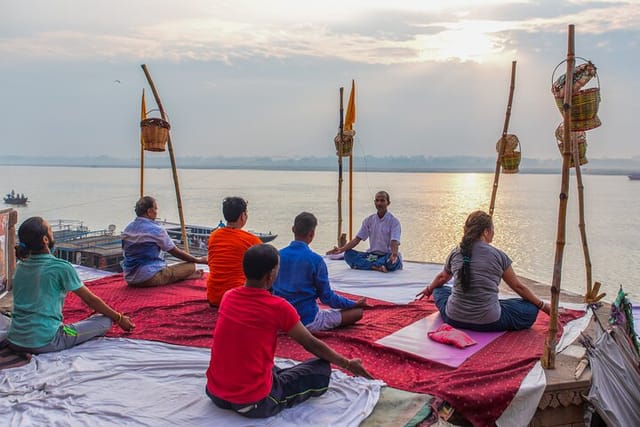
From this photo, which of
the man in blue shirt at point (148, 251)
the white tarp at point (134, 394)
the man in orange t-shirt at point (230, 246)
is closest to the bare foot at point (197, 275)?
the man in blue shirt at point (148, 251)

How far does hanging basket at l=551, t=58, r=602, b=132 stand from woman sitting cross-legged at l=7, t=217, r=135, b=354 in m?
3.57

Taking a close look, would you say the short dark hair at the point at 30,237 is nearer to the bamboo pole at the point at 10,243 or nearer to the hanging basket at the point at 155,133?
the bamboo pole at the point at 10,243

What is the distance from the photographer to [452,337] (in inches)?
148

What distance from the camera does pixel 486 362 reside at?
3.43 metres

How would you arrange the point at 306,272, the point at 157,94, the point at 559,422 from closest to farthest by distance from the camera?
1. the point at 559,422
2. the point at 306,272
3. the point at 157,94

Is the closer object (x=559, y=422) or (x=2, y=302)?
(x=559, y=422)

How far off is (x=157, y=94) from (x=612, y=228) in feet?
111

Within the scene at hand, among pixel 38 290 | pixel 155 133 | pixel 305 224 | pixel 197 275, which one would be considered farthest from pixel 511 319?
pixel 155 133

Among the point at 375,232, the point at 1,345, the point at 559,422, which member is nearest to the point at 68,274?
the point at 1,345

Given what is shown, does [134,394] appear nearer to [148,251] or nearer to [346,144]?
[148,251]

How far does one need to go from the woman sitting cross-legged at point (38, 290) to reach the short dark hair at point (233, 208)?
1349mm

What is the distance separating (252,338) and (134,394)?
0.98m

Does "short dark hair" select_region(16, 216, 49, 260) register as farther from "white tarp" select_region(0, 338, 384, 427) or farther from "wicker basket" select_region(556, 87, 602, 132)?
"wicker basket" select_region(556, 87, 602, 132)

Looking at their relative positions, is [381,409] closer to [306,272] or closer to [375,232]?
[306,272]
